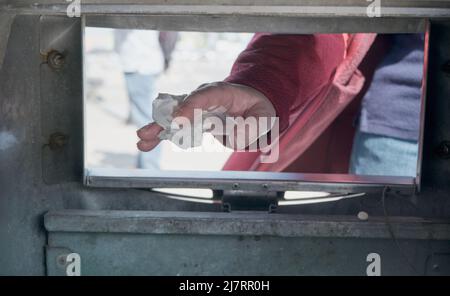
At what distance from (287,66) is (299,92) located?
0.08 m

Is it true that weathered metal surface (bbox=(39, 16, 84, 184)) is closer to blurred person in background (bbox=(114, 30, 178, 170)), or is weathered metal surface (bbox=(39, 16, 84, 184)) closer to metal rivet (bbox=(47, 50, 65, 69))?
metal rivet (bbox=(47, 50, 65, 69))

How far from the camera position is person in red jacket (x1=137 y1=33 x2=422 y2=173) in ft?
3.85

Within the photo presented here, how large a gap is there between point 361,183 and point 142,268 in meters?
0.44

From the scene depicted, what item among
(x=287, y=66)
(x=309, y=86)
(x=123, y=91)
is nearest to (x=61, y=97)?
(x=287, y=66)

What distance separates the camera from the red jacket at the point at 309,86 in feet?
4.33

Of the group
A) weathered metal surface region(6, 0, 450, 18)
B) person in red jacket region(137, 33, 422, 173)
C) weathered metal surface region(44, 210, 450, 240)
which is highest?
weathered metal surface region(6, 0, 450, 18)

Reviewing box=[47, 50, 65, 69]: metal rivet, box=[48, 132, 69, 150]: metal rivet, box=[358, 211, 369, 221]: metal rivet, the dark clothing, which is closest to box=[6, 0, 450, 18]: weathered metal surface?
box=[47, 50, 65, 69]: metal rivet

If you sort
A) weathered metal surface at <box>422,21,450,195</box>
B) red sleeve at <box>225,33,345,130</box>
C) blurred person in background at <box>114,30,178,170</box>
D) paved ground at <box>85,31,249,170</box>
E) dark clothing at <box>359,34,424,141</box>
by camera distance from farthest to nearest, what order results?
paved ground at <box>85,31,249,170</box>
blurred person in background at <box>114,30,178,170</box>
dark clothing at <box>359,34,424,141</box>
red sleeve at <box>225,33,345,130</box>
weathered metal surface at <box>422,21,450,195</box>

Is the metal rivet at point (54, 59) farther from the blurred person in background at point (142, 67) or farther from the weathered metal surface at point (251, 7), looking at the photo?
the blurred person in background at point (142, 67)

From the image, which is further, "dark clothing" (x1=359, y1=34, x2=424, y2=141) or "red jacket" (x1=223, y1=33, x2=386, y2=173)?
"dark clothing" (x1=359, y1=34, x2=424, y2=141)

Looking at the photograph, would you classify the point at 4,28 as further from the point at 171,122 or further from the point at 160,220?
the point at 160,220

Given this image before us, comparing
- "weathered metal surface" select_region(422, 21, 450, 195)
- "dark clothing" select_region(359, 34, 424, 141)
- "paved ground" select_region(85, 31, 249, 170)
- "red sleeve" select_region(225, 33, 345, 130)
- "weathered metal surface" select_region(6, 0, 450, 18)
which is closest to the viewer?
"weathered metal surface" select_region(6, 0, 450, 18)

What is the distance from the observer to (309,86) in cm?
147
